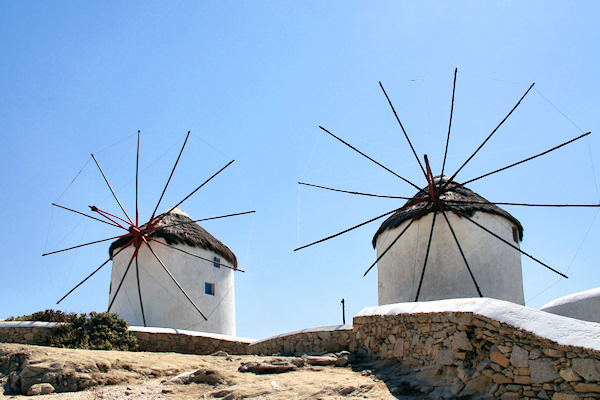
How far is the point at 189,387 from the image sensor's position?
7.93m

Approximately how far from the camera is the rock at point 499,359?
6.63 metres

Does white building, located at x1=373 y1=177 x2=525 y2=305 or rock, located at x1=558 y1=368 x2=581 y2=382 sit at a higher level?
white building, located at x1=373 y1=177 x2=525 y2=305

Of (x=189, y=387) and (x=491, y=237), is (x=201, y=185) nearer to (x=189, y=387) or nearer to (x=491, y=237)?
(x=491, y=237)

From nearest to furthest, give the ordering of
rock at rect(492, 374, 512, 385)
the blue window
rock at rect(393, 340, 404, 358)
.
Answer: rock at rect(492, 374, 512, 385), rock at rect(393, 340, 404, 358), the blue window

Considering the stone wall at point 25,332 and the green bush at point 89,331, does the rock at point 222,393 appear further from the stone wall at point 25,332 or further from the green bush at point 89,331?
the stone wall at point 25,332

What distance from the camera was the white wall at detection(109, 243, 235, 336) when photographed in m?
16.1

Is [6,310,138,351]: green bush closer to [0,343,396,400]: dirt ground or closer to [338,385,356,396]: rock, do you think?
[0,343,396,400]: dirt ground

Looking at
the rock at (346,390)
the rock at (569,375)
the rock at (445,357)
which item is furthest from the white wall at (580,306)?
the rock at (346,390)

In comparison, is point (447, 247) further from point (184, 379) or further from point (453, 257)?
point (184, 379)

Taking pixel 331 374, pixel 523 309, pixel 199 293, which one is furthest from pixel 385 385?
pixel 199 293

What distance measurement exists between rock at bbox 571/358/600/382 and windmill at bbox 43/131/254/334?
36.2ft

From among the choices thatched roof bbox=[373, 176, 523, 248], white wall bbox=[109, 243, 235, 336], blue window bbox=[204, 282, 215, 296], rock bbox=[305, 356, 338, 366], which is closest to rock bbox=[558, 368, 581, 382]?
rock bbox=[305, 356, 338, 366]

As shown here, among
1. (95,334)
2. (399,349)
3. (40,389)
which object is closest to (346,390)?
(399,349)

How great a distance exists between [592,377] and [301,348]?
5295 millimetres
